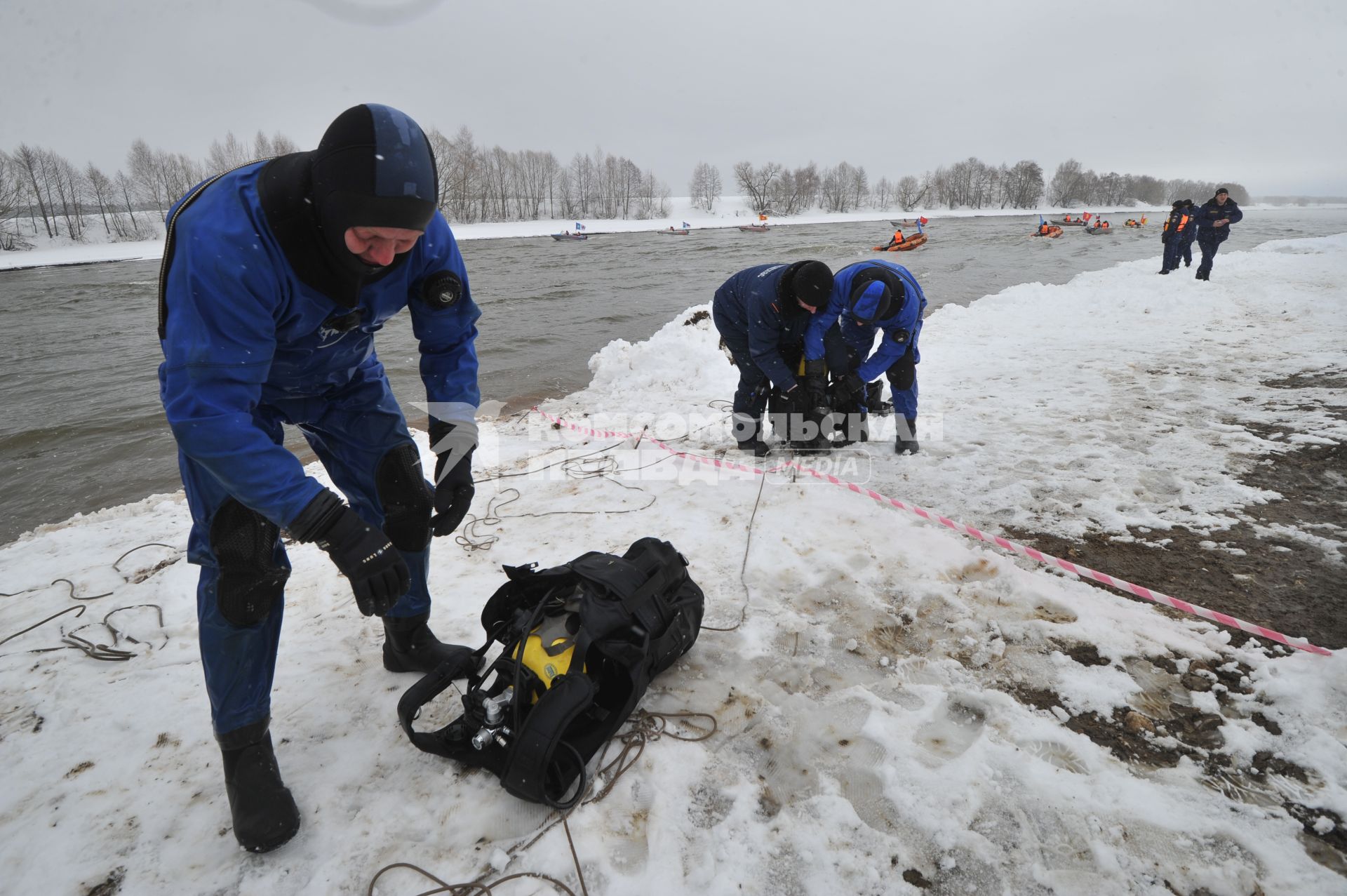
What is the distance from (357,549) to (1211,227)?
602 inches

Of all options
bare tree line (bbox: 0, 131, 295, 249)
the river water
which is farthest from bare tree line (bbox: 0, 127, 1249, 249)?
the river water

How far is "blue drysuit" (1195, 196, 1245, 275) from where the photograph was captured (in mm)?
11133

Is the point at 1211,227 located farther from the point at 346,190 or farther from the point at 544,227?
the point at 544,227

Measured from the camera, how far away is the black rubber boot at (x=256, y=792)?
5.33 ft

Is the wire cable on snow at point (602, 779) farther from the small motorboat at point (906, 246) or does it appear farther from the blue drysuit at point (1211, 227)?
the small motorboat at point (906, 246)

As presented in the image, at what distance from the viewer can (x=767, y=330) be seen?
445cm

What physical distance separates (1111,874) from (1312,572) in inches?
82.0

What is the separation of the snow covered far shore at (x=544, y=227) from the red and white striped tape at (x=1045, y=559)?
1847 inches

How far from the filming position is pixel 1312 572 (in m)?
2.57

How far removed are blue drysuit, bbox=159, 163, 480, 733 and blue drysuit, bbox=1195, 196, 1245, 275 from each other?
14274mm

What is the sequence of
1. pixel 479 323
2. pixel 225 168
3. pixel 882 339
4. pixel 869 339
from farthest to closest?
pixel 225 168, pixel 479 323, pixel 869 339, pixel 882 339

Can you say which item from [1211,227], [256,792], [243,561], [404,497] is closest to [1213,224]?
[1211,227]

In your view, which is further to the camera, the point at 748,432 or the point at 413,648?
the point at 748,432

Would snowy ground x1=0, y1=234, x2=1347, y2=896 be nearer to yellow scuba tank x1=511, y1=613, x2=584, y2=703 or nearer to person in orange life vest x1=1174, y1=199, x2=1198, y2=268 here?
yellow scuba tank x1=511, y1=613, x2=584, y2=703
